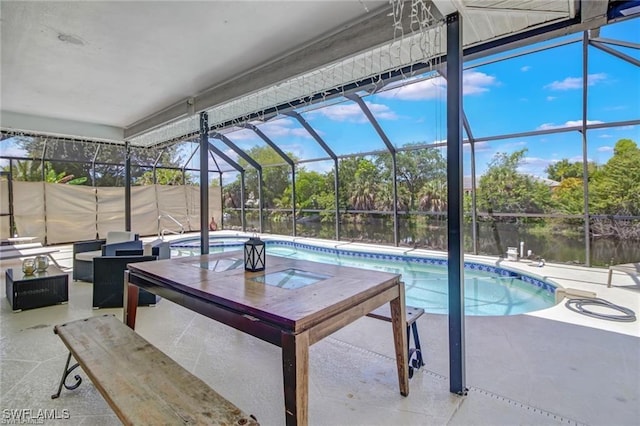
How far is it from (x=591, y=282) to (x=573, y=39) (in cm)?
333

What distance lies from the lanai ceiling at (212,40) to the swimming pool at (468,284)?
298 cm

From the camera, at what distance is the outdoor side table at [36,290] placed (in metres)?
3.46

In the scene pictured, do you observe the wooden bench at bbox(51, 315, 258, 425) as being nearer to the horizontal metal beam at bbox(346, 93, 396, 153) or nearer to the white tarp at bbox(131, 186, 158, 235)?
the horizontal metal beam at bbox(346, 93, 396, 153)

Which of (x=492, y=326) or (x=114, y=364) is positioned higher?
(x=114, y=364)

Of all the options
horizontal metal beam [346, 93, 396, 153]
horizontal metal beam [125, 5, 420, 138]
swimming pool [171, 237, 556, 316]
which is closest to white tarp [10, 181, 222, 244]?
swimming pool [171, 237, 556, 316]

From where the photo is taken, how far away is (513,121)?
19.0 feet

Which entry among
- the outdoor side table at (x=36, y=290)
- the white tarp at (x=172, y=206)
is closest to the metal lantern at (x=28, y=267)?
the outdoor side table at (x=36, y=290)

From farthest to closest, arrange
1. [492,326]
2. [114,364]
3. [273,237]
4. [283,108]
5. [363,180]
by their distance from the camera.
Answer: [273,237], [363,180], [283,108], [492,326], [114,364]

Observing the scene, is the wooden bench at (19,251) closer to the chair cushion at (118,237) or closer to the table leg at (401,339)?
the chair cushion at (118,237)

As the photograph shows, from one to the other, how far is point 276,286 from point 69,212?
935 cm

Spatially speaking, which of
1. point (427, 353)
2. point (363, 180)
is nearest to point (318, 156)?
point (363, 180)

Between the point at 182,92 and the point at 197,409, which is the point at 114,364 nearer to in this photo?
the point at 197,409

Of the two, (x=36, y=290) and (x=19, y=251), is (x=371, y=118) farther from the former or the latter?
(x=19, y=251)

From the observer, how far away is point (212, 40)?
2.71 meters
